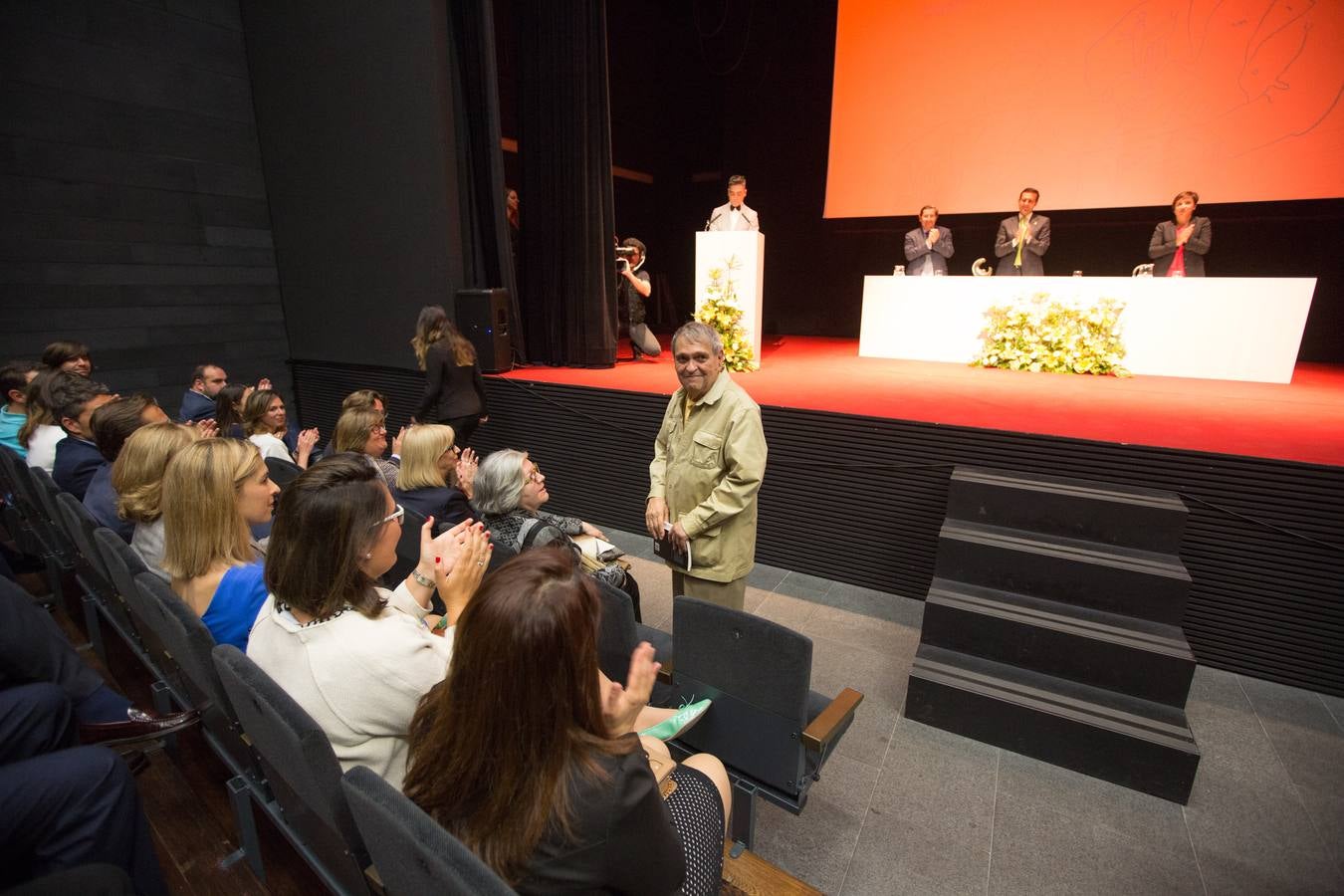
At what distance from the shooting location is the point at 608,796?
95cm

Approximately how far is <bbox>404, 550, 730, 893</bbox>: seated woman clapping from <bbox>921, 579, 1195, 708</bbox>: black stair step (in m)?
1.94

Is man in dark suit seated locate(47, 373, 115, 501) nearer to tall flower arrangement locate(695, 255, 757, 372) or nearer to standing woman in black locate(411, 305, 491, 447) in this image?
standing woman in black locate(411, 305, 491, 447)

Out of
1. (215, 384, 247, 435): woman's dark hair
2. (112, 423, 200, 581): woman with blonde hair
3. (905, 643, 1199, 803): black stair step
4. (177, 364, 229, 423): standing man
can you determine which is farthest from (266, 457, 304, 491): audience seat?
(905, 643, 1199, 803): black stair step

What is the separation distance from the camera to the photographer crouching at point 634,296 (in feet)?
20.0

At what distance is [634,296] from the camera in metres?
6.25

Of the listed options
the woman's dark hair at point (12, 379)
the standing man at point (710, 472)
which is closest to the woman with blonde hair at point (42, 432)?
the woman's dark hair at point (12, 379)

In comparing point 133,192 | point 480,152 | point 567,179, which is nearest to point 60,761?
point 480,152

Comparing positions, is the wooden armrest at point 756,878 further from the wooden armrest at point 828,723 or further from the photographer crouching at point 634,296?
the photographer crouching at point 634,296

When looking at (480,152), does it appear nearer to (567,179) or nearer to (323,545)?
(567,179)

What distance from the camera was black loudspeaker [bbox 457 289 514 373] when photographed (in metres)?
5.18

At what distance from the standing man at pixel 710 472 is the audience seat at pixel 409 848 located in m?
1.49

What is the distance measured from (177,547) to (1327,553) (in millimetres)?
4259

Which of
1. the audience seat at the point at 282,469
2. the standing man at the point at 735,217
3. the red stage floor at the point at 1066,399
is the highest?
the standing man at the point at 735,217

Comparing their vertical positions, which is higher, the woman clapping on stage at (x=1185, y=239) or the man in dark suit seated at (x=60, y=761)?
the woman clapping on stage at (x=1185, y=239)
